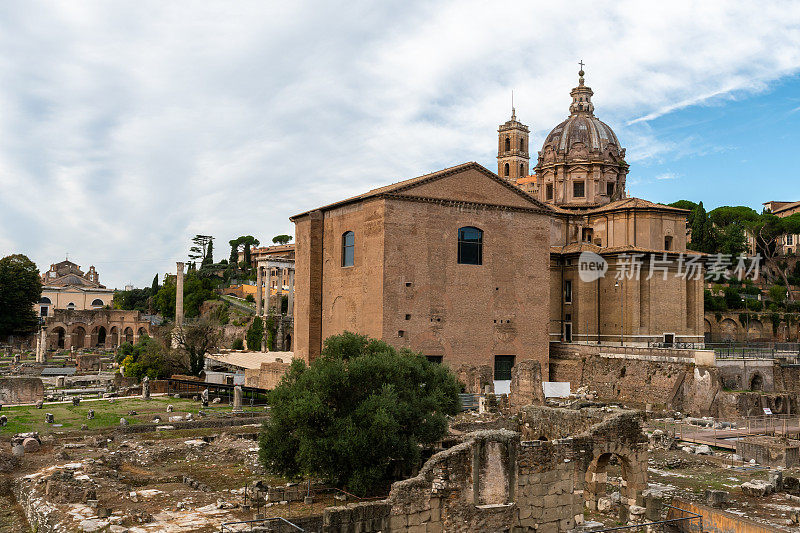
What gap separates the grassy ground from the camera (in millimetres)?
26328

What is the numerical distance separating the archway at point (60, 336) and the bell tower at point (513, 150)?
58.5 meters

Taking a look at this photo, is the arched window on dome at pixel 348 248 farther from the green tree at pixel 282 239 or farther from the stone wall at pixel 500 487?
the green tree at pixel 282 239

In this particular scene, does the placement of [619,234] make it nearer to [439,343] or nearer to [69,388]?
[439,343]

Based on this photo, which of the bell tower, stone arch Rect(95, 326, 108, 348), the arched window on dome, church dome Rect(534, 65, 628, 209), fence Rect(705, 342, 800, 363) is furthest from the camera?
the bell tower

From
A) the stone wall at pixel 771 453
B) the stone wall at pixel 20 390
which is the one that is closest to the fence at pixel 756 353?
the stone wall at pixel 771 453

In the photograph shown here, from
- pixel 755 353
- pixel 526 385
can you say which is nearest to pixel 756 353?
pixel 755 353

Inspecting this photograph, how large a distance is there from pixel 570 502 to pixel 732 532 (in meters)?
3.17

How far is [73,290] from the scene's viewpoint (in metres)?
99.6

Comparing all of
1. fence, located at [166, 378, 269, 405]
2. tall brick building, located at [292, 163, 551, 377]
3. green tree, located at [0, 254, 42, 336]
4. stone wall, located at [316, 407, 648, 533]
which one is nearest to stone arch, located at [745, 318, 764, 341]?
tall brick building, located at [292, 163, 551, 377]

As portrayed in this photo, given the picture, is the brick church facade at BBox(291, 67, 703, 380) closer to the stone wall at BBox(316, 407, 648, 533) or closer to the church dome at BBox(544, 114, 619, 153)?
the church dome at BBox(544, 114, 619, 153)

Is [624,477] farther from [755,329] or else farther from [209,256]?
[209,256]

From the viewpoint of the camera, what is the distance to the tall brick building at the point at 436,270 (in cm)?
3616

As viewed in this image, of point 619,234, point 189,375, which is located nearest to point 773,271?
point 619,234

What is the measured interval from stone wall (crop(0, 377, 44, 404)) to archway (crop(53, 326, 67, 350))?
164 ft
